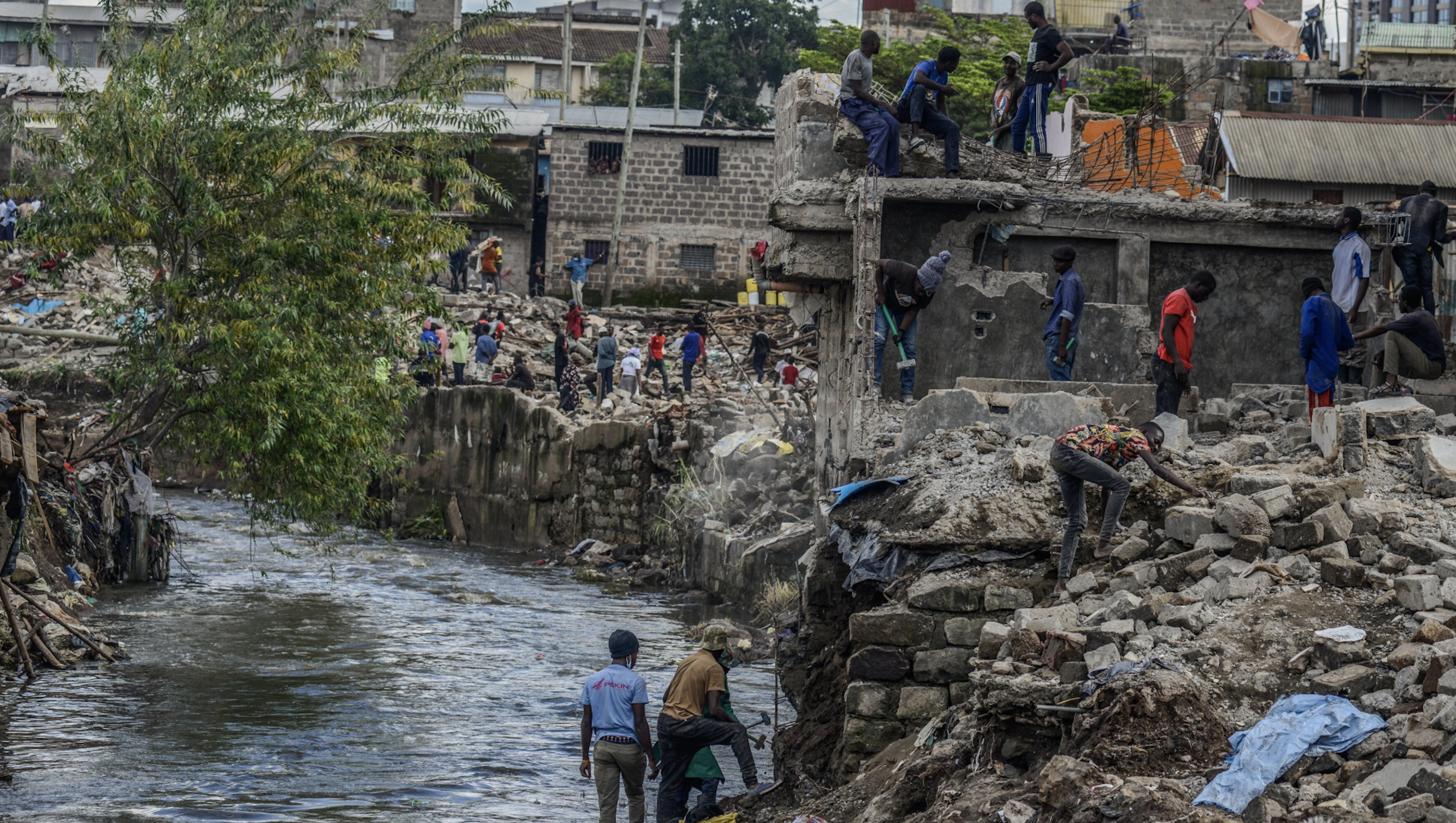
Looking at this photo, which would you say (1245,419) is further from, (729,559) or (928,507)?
(729,559)

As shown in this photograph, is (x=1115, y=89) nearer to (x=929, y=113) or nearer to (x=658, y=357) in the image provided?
(x=658, y=357)

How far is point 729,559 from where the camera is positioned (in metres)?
20.2

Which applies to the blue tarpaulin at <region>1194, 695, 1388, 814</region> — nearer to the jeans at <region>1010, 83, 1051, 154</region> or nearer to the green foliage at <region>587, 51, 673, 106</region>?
the jeans at <region>1010, 83, 1051, 154</region>

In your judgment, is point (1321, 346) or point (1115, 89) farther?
point (1115, 89)

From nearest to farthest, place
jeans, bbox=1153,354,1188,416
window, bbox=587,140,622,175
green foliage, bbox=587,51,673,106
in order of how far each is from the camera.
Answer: jeans, bbox=1153,354,1188,416, window, bbox=587,140,622,175, green foliage, bbox=587,51,673,106

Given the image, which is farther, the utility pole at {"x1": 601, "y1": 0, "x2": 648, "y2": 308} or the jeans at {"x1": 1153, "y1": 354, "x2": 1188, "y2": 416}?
the utility pole at {"x1": 601, "y1": 0, "x2": 648, "y2": 308}

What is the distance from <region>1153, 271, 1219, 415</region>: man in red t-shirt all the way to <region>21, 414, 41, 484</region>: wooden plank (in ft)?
29.2

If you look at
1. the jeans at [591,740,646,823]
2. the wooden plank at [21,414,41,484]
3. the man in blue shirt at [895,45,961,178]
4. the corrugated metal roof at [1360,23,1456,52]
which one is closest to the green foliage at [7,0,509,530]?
the wooden plank at [21,414,41,484]

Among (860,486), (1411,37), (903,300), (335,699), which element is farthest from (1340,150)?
(335,699)

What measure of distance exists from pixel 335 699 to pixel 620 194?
2400cm

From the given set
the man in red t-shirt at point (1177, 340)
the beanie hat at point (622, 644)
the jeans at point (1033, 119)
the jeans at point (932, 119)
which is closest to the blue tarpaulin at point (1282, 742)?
the beanie hat at point (622, 644)

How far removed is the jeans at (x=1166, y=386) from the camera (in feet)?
39.8

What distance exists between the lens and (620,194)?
37.3 meters

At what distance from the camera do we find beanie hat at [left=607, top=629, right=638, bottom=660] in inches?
363
